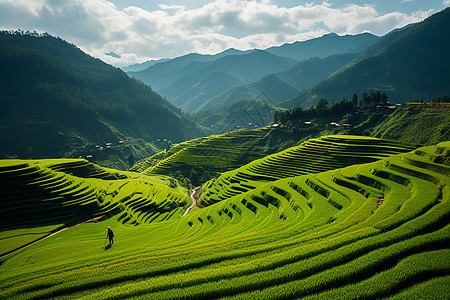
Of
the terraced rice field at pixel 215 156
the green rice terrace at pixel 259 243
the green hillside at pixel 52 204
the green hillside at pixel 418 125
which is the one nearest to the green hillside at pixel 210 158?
the terraced rice field at pixel 215 156

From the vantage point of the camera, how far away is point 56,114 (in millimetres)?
178625

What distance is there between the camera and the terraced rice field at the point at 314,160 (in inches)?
1866

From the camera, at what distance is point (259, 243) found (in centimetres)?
1582

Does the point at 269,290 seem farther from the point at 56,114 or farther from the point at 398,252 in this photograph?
the point at 56,114

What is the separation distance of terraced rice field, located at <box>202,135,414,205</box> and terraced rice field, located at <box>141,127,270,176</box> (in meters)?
40.9

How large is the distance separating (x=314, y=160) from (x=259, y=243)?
1555 inches

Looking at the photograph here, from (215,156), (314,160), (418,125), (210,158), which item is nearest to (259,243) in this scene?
A: (314,160)

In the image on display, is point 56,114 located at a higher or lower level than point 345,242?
higher

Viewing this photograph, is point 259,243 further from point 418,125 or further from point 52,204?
point 418,125

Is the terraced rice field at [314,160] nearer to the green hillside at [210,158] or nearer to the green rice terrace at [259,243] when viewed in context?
the green rice terrace at [259,243]

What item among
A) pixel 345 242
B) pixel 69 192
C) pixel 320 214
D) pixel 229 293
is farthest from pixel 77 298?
pixel 69 192

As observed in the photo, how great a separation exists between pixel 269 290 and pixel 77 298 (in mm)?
9986

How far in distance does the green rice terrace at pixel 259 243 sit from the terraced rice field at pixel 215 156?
191 feet

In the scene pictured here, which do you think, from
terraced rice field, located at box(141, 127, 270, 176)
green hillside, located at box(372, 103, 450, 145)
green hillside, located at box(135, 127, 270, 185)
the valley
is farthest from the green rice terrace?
terraced rice field, located at box(141, 127, 270, 176)
